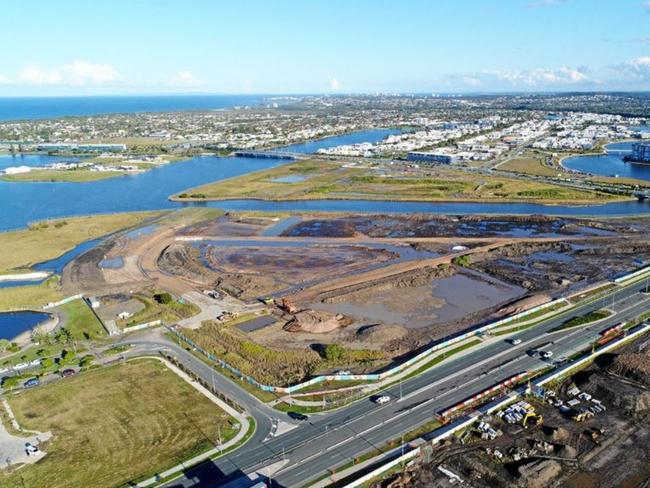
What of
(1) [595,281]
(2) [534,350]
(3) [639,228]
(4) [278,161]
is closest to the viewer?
(2) [534,350]

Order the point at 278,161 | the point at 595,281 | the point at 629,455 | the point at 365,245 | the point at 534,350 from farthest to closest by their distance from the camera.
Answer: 1. the point at 278,161
2. the point at 365,245
3. the point at 595,281
4. the point at 534,350
5. the point at 629,455

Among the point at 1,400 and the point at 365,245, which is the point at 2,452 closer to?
the point at 1,400

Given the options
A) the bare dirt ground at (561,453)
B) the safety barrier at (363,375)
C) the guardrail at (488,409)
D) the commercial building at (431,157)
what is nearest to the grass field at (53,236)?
the safety barrier at (363,375)

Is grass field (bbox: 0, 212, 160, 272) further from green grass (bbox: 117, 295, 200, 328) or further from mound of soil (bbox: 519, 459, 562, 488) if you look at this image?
mound of soil (bbox: 519, 459, 562, 488)

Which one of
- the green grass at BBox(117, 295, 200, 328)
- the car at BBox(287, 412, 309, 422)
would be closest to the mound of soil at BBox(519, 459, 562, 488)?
the car at BBox(287, 412, 309, 422)

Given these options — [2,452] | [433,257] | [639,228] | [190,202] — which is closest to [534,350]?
[433,257]

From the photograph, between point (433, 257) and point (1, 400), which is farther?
point (433, 257)
